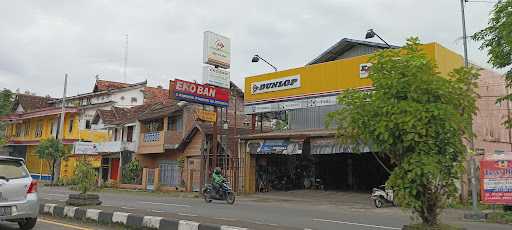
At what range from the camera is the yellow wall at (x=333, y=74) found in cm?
2197

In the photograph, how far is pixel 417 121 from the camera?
6086 mm

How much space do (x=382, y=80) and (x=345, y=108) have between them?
2.15 feet

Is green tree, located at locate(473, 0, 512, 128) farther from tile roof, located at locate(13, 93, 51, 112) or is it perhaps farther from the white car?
tile roof, located at locate(13, 93, 51, 112)

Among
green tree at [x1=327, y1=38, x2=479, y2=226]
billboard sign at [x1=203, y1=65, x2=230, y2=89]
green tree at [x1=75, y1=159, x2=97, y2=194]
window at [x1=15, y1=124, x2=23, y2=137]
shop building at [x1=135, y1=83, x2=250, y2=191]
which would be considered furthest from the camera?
window at [x1=15, y1=124, x2=23, y2=137]

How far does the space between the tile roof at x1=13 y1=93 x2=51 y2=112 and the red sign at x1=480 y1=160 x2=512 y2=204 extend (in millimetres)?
49668

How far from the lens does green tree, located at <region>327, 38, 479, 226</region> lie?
6.11m

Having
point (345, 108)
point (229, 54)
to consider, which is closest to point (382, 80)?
point (345, 108)

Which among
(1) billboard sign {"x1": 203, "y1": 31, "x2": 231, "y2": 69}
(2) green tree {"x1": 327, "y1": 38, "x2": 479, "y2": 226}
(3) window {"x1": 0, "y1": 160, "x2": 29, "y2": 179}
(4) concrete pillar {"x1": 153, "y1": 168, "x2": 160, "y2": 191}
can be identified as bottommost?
(4) concrete pillar {"x1": 153, "y1": 168, "x2": 160, "y2": 191}

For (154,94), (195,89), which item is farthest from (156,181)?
(154,94)

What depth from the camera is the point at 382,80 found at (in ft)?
21.6

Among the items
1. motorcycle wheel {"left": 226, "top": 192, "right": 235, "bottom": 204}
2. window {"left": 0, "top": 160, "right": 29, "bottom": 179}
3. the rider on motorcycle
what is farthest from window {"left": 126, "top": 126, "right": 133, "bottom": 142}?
window {"left": 0, "top": 160, "right": 29, "bottom": 179}

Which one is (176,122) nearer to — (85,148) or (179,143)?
(179,143)

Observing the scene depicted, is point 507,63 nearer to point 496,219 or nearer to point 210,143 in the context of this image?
point 496,219

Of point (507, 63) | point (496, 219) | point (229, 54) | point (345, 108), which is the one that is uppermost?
point (229, 54)
